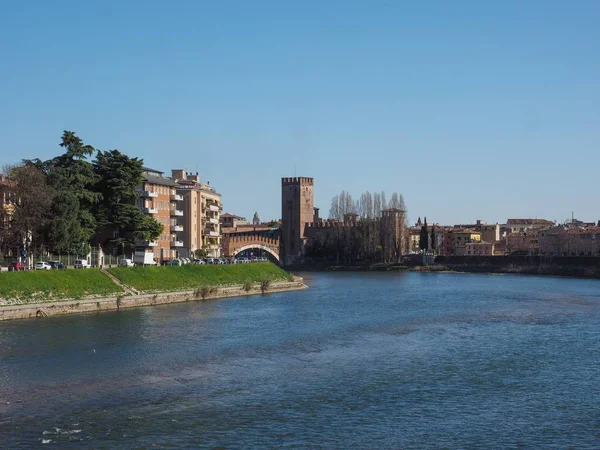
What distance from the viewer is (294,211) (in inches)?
6550

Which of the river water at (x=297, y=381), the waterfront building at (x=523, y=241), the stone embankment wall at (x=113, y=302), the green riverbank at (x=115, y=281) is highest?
the waterfront building at (x=523, y=241)

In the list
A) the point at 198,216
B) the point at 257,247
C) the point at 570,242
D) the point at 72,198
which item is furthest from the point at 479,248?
the point at 72,198

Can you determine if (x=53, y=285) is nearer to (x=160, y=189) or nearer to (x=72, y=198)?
(x=72, y=198)

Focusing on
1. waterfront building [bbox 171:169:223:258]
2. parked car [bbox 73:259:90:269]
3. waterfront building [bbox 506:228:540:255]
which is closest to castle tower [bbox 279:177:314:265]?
waterfront building [bbox 506:228:540:255]

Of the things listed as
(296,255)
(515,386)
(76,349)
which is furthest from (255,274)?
(296,255)

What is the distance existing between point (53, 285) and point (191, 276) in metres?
18.5

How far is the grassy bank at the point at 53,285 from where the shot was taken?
46.6 meters

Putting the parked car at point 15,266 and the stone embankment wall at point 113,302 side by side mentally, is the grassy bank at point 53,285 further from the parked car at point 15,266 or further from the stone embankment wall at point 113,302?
the parked car at point 15,266

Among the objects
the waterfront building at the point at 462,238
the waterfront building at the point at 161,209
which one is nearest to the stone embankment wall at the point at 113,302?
the waterfront building at the point at 161,209

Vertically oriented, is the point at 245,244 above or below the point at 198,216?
below

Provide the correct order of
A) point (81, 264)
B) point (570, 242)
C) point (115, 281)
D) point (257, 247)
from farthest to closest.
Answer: point (570, 242), point (257, 247), point (81, 264), point (115, 281)

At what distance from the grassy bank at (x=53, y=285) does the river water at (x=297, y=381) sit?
9.52 ft

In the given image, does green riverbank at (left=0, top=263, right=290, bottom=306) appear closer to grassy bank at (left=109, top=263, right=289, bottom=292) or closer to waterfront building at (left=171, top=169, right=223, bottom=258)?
grassy bank at (left=109, top=263, right=289, bottom=292)

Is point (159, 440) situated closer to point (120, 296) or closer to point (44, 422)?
point (44, 422)
